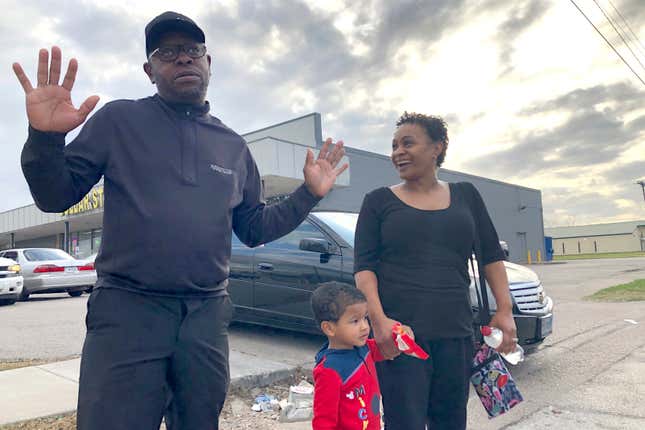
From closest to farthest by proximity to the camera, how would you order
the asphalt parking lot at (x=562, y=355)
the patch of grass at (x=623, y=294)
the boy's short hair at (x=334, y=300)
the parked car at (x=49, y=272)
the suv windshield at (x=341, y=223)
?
1. the boy's short hair at (x=334, y=300)
2. the asphalt parking lot at (x=562, y=355)
3. the suv windshield at (x=341, y=223)
4. the patch of grass at (x=623, y=294)
5. the parked car at (x=49, y=272)

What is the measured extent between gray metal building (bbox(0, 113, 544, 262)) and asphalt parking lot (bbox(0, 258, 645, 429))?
284 inches

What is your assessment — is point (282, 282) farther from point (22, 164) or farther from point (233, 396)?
point (22, 164)

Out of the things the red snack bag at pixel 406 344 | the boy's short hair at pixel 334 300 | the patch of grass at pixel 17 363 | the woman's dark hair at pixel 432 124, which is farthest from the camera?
the patch of grass at pixel 17 363

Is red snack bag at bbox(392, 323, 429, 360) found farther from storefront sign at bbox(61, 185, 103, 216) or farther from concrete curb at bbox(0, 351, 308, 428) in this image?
storefront sign at bbox(61, 185, 103, 216)

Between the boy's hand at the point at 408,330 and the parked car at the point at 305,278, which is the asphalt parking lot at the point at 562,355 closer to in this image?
the parked car at the point at 305,278

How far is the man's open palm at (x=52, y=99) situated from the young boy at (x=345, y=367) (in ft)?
4.45

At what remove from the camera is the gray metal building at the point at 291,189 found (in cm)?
1950

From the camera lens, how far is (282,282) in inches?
234

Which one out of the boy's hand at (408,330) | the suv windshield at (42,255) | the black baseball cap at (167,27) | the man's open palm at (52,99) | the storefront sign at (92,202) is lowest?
the boy's hand at (408,330)

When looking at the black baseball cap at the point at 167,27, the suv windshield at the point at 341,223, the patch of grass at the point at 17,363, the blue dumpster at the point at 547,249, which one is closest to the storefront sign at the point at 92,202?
the patch of grass at the point at 17,363

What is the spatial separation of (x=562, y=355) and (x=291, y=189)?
55.6 ft

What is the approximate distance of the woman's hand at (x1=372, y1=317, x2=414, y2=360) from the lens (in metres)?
2.21

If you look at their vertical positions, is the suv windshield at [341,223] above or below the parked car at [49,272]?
above

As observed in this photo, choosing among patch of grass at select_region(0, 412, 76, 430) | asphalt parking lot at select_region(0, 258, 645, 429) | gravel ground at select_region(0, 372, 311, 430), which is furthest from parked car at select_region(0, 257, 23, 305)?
patch of grass at select_region(0, 412, 76, 430)
